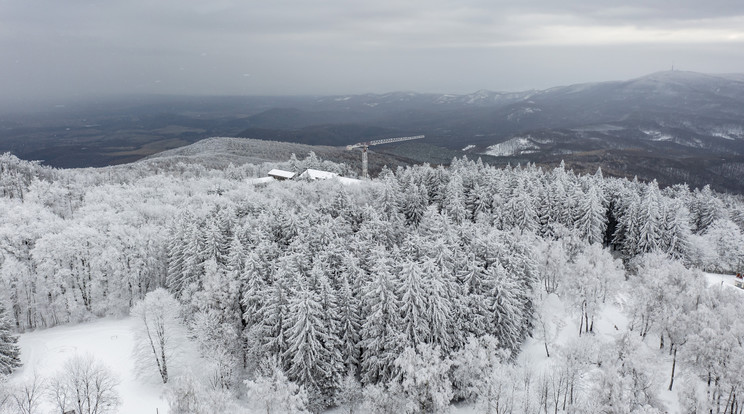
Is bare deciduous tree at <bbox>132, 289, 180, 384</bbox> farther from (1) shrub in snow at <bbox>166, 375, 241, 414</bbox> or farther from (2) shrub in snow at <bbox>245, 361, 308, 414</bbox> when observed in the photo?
(2) shrub in snow at <bbox>245, 361, 308, 414</bbox>

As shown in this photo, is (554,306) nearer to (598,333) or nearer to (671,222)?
(598,333)

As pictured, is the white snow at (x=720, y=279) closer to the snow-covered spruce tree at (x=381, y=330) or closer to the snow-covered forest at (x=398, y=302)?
the snow-covered forest at (x=398, y=302)

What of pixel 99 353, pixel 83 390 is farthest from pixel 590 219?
pixel 99 353

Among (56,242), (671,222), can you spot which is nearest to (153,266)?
(56,242)

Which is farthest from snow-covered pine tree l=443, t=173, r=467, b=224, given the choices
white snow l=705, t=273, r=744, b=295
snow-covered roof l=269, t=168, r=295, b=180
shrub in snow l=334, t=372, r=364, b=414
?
snow-covered roof l=269, t=168, r=295, b=180

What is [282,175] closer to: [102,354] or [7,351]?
[102,354]
